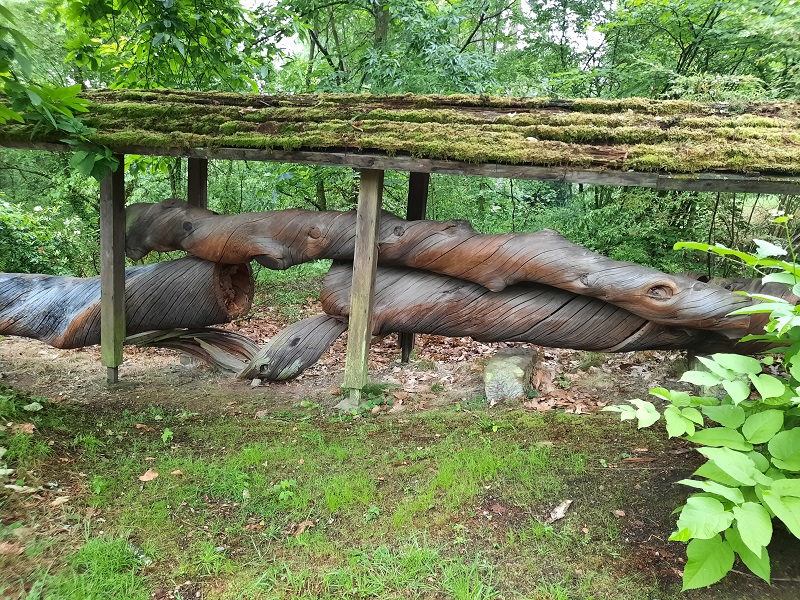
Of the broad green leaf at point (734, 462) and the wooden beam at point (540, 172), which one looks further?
the wooden beam at point (540, 172)

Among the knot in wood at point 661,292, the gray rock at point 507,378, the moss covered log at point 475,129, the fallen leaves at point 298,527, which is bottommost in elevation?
the fallen leaves at point 298,527

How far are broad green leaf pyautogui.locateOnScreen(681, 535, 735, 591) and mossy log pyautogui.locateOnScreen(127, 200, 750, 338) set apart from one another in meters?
2.55

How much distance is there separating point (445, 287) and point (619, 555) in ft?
8.80

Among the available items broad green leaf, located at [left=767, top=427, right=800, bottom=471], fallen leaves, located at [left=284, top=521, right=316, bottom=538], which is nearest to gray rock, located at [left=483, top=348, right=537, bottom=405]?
fallen leaves, located at [left=284, top=521, right=316, bottom=538]

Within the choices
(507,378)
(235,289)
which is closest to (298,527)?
(507,378)

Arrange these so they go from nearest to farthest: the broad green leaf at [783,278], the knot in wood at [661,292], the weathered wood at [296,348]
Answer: the broad green leaf at [783,278] → the knot in wood at [661,292] → the weathered wood at [296,348]

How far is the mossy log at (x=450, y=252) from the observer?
4223 mm

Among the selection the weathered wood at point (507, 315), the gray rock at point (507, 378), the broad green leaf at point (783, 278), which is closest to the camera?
the broad green leaf at point (783, 278)

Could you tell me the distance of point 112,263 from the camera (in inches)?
214

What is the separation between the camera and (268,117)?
4.80 metres

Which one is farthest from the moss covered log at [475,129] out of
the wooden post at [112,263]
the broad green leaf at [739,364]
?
the broad green leaf at [739,364]

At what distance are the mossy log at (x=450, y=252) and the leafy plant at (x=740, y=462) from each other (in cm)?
200

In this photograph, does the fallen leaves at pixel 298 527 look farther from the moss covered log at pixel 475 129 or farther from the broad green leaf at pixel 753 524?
the moss covered log at pixel 475 129

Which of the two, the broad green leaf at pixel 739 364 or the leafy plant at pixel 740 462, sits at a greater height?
the broad green leaf at pixel 739 364
